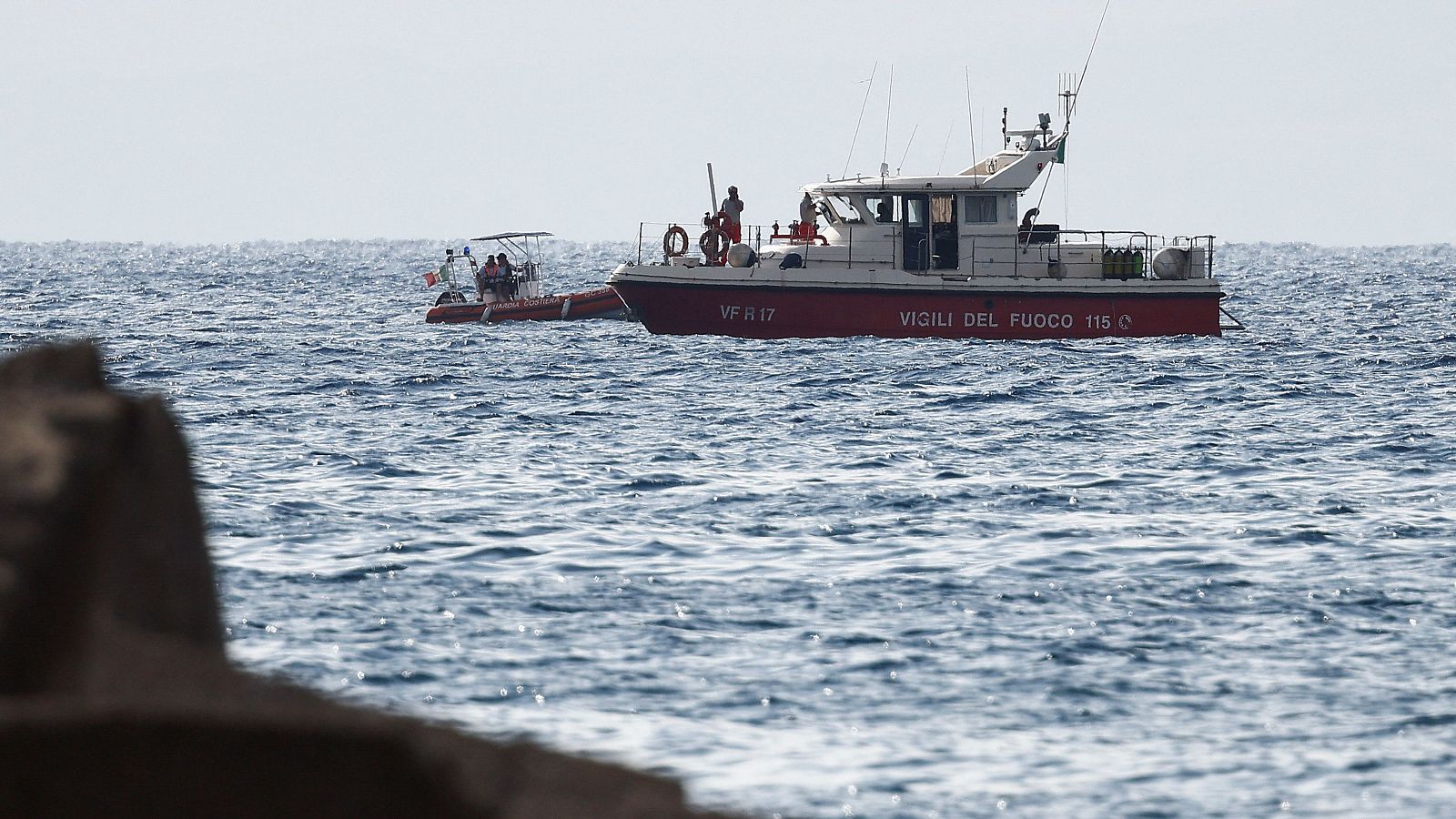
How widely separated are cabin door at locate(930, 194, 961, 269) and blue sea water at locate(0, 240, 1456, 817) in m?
3.20

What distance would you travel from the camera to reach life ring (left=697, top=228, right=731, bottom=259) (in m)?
32.2

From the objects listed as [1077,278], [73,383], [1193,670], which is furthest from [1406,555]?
[1077,278]

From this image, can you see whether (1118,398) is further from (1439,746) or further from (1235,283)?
(1235,283)

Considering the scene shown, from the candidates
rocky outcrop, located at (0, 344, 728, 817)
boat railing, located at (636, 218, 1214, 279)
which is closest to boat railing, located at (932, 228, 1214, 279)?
boat railing, located at (636, 218, 1214, 279)

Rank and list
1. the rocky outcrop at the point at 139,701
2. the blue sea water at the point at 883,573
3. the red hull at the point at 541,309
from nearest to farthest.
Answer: the rocky outcrop at the point at 139,701, the blue sea water at the point at 883,573, the red hull at the point at 541,309

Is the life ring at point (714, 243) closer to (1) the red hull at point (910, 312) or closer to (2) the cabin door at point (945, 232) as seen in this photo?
(1) the red hull at point (910, 312)

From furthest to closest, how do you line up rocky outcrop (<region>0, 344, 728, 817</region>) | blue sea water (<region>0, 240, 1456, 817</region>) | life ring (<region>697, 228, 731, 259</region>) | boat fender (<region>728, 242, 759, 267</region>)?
life ring (<region>697, 228, 731, 259</region>)
boat fender (<region>728, 242, 759, 267</region>)
blue sea water (<region>0, 240, 1456, 817</region>)
rocky outcrop (<region>0, 344, 728, 817</region>)

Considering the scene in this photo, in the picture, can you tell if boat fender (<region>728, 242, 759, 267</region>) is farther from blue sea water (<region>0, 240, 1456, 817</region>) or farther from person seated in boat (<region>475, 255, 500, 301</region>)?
person seated in boat (<region>475, 255, 500, 301</region>)

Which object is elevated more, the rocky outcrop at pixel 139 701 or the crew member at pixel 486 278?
the rocky outcrop at pixel 139 701

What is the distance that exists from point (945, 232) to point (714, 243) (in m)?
4.47

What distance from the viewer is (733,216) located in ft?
108

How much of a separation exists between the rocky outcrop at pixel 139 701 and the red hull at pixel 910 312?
27.6 metres

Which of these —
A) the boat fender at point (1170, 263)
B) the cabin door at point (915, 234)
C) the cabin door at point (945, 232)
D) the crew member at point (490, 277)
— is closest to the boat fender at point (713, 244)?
the cabin door at point (915, 234)

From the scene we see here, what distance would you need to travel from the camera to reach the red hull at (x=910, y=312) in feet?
101
